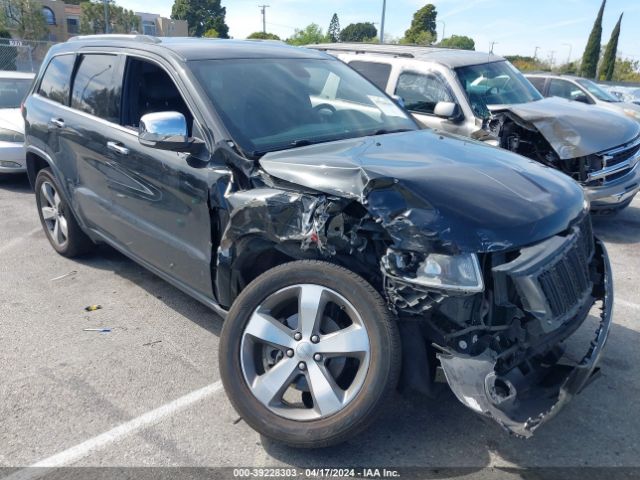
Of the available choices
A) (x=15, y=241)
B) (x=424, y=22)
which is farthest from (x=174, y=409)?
(x=424, y=22)

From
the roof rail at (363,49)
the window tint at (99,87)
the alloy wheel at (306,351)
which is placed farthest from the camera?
the roof rail at (363,49)

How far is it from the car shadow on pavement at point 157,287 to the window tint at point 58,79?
4.76 feet

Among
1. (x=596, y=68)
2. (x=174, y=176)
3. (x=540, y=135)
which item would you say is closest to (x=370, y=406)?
(x=174, y=176)

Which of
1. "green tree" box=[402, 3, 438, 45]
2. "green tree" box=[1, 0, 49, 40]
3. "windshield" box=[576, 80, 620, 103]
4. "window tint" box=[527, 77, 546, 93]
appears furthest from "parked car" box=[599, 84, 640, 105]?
"green tree" box=[1, 0, 49, 40]

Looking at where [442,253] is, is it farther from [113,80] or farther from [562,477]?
[113,80]

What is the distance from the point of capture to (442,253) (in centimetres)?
246

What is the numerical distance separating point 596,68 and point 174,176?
4895 centimetres

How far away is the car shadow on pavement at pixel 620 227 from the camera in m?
6.32

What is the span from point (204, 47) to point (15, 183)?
6246 mm

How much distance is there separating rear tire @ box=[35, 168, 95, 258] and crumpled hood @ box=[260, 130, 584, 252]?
2.74 m

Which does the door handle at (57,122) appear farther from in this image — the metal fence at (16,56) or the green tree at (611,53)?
the green tree at (611,53)

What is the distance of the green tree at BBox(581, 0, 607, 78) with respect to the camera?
4372 cm

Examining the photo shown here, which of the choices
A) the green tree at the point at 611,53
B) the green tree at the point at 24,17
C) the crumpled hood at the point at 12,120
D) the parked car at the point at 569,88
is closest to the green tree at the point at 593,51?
the green tree at the point at 611,53

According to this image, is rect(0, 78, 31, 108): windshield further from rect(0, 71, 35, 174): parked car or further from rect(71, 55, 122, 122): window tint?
rect(71, 55, 122, 122): window tint
